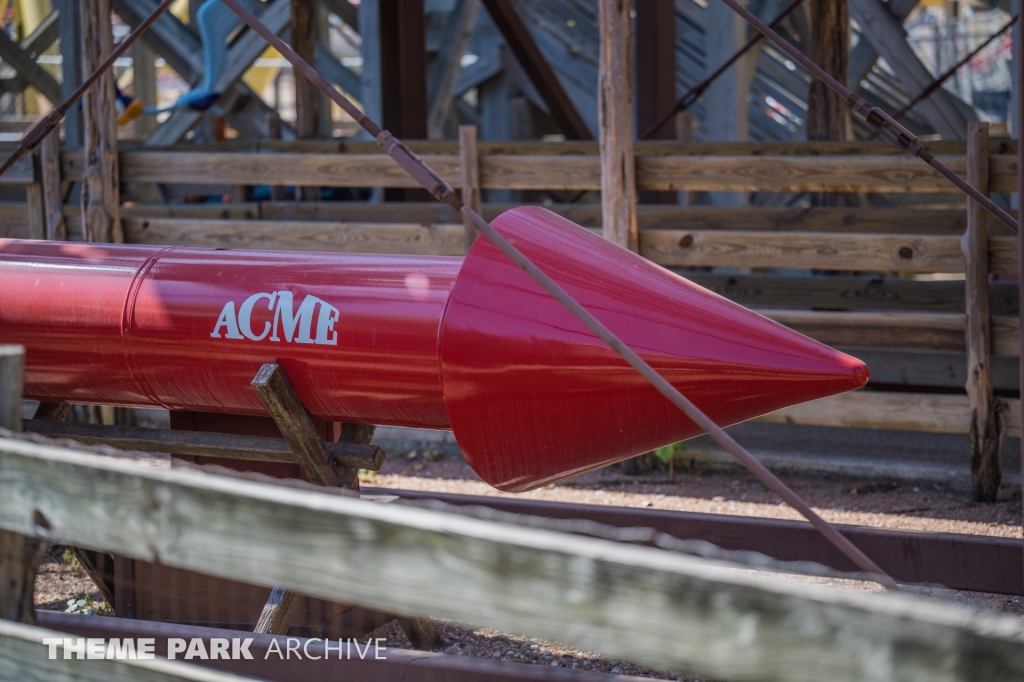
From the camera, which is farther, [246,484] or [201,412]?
[201,412]

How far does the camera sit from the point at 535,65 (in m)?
8.74

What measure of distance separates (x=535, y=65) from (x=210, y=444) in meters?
6.05

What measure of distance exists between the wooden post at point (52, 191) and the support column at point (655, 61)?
4.00 meters

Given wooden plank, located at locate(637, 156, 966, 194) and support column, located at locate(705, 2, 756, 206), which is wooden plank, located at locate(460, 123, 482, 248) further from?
support column, located at locate(705, 2, 756, 206)

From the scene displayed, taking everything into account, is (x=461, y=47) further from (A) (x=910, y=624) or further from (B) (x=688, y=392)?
(A) (x=910, y=624)

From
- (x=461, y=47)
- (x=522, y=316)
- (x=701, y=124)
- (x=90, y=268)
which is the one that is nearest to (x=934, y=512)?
(x=522, y=316)

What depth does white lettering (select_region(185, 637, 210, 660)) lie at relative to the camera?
2.97 metres

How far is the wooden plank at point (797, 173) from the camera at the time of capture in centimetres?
511

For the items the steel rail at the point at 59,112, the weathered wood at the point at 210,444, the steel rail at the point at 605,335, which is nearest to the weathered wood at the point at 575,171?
the steel rail at the point at 59,112

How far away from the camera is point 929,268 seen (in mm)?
5113

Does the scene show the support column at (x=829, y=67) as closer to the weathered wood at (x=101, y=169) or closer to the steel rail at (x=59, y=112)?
the weathered wood at (x=101, y=169)

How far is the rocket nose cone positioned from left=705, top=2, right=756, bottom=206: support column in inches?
214

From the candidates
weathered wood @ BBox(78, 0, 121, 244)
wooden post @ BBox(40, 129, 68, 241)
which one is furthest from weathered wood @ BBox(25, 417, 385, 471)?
wooden post @ BBox(40, 129, 68, 241)

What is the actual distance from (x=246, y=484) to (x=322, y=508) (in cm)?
19
